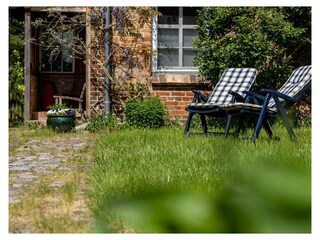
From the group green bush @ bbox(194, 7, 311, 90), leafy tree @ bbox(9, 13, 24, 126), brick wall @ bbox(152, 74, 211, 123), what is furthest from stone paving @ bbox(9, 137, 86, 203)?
leafy tree @ bbox(9, 13, 24, 126)

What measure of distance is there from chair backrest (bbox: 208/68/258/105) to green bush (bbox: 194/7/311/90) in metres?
0.60

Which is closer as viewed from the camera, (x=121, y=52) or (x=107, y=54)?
→ (x=107, y=54)

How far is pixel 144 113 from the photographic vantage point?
25.6ft

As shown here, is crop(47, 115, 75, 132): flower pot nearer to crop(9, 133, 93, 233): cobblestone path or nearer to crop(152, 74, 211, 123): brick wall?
crop(9, 133, 93, 233): cobblestone path

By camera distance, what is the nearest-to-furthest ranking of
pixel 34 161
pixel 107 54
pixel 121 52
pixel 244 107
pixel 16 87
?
pixel 34 161, pixel 244 107, pixel 107 54, pixel 121 52, pixel 16 87

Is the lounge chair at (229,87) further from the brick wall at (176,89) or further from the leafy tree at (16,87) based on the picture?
the leafy tree at (16,87)

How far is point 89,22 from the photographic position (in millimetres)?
8734

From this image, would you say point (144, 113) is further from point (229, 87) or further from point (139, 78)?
point (229, 87)

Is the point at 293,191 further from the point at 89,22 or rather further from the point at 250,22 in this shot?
the point at 89,22

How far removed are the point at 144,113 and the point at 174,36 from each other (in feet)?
5.81

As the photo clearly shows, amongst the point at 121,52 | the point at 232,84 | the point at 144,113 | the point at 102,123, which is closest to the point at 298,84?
the point at 232,84

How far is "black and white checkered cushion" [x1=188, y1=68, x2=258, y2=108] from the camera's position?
22.0 ft

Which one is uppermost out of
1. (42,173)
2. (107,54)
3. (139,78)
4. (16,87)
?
(107,54)
